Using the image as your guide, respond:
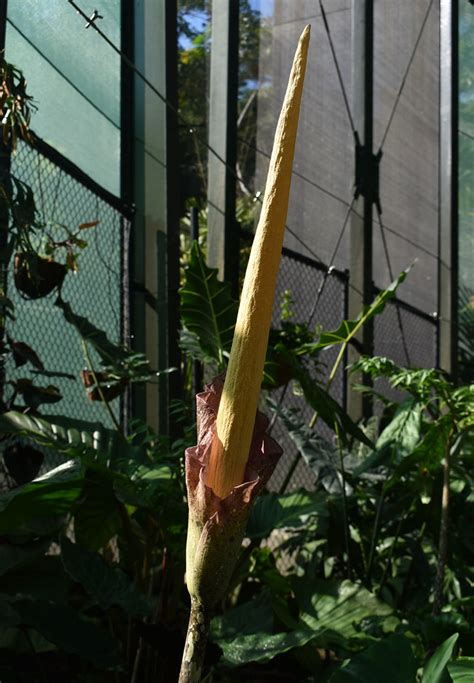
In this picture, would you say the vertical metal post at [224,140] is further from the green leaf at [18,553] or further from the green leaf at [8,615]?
the green leaf at [8,615]

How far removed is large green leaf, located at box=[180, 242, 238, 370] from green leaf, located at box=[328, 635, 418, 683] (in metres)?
1.50

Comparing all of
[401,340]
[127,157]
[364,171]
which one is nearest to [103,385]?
[127,157]

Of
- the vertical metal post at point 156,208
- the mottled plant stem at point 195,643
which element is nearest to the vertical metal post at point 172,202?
the vertical metal post at point 156,208

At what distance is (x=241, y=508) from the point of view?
2.76 feet

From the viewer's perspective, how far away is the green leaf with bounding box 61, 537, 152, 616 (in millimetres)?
2293

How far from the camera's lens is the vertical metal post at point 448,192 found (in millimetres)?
6699

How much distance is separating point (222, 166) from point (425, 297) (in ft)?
12.1

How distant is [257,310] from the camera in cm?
81

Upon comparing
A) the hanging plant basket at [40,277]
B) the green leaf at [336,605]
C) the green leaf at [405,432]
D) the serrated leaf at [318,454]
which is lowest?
the green leaf at [336,605]

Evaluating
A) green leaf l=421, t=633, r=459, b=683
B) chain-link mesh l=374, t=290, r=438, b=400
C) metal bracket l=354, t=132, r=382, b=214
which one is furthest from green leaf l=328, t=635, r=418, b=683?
chain-link mesh l=374, t=290, r=438, b=400

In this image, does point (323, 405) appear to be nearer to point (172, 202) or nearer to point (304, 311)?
point (172, 202)

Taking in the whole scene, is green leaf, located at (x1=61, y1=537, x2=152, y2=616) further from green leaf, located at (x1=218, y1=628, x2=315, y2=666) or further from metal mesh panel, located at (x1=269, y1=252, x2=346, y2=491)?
metal mesh panel, located at (x1=269, y1=252, x2=346, y2=491)

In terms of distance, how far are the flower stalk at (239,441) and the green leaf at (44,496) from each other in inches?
37.8

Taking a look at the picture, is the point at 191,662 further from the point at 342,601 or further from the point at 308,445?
the point at 308,445
